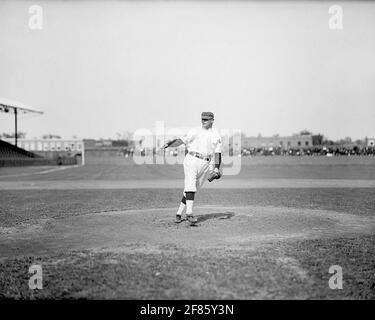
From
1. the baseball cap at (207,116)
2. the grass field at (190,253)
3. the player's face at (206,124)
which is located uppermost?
the baseball cap at (207,116)

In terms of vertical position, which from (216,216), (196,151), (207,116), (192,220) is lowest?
(216,216)

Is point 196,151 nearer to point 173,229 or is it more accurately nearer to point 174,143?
point 174,143

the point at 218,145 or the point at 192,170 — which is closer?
the point at 192,170

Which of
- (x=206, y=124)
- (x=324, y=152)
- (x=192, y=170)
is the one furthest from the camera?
(x=324, y=152)

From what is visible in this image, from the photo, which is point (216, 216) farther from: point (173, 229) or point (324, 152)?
point (324, 152)

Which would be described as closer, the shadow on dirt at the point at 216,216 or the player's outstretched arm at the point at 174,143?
the player's outstretched arm at the point at 174,143

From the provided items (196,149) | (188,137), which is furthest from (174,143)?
(196,149)

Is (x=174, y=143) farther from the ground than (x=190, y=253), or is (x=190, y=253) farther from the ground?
(x=174, y=143)

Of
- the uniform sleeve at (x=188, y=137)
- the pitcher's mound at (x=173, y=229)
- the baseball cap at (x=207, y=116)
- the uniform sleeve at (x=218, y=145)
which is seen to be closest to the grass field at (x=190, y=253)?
the pitcher's mound at (x=173, y=229)

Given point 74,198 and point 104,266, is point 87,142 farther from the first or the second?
point 104,266

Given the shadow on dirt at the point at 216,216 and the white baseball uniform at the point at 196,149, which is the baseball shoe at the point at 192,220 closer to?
the white baseball uniform at the point at 196,149

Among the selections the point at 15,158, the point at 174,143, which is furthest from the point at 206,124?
the point at 15,158

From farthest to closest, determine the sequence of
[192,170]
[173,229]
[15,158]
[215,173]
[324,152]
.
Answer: [324,152] < [15,158] < [215,173] < [192,170] < [173,229]

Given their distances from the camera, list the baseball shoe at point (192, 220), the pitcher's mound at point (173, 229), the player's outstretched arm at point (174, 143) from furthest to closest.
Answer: the player's outstretched arm at point (174, 143) → the baseball shoe at point (192, 220) → the pitcher's mound at point (173, 229)
